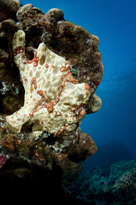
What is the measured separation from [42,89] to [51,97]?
0.21m

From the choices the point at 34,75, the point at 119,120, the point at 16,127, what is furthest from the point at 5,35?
the point at 119,120

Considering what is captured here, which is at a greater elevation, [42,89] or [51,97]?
[42,89]

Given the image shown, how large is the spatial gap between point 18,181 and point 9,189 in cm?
18

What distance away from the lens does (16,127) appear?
195 cm

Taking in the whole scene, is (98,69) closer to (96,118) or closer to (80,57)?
(80,57)

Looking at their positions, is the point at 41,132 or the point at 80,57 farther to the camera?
the point at 80,57

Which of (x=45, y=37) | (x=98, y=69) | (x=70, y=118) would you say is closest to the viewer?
(x=70, y=118)

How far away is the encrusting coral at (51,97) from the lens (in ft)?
5.24

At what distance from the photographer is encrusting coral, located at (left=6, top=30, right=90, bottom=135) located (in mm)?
1598

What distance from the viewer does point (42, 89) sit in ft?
5.88

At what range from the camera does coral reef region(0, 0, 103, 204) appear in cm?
168

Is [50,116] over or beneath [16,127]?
over

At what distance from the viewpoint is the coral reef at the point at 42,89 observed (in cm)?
168

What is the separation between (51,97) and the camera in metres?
1.74
